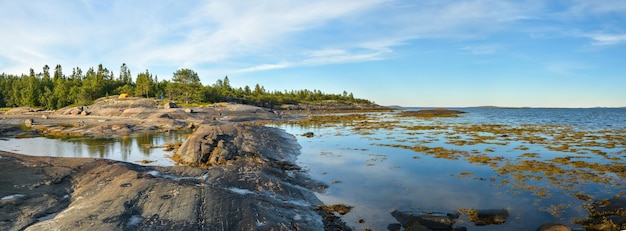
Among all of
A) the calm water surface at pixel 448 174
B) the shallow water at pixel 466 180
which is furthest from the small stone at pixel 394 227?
the shallow water at pixel 466 180

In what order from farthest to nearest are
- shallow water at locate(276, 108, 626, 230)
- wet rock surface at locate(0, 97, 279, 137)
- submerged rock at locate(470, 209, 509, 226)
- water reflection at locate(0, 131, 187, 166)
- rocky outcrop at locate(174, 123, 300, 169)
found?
wet rock surface at locate(0, 97, 279, 137) < water reflection at locate(0, 131, 187, 166) < rocky outcrop at locate(174, 123, 300, 169) < shallow water at locate(276, 108, 626, 230) < submerged rock at locate(470, 209, 509, 226)

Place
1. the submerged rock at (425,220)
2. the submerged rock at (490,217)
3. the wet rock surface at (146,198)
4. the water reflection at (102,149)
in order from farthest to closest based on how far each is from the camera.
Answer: the water reflection at (102,149) → the submerged rock at (490,217) → the submerged rock at (425,220) → the wet rock surface at (146,198)

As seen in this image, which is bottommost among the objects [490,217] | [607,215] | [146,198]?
[490,217]

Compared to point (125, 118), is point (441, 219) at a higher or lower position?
lower

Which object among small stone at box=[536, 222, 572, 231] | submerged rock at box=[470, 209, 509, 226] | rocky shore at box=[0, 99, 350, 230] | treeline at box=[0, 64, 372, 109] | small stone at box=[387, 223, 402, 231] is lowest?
small stone at box=[387, 223, 402, 231]

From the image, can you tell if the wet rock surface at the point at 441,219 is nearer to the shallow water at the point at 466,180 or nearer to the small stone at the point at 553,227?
the shallow water at the point at 466,180

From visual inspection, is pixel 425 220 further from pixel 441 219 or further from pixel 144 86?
pixel 144 86

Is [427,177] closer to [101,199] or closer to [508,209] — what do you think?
[508,209]

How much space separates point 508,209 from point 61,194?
1786 cm

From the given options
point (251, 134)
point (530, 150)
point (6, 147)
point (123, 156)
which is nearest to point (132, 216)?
point (123, 156)

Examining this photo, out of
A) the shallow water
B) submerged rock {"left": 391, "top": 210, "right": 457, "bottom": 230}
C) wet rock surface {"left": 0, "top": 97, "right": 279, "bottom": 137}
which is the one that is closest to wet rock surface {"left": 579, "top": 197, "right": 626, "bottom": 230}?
the shallow water

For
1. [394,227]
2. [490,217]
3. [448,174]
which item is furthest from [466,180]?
[394,227]

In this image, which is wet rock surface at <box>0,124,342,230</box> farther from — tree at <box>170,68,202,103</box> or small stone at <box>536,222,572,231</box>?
tree at <box>170,68,202,103</box>

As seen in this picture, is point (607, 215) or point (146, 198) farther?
point (607, 215)
